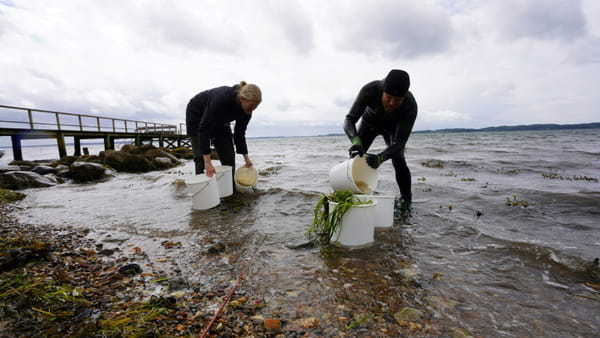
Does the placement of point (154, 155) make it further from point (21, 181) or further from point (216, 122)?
point (216, 122)

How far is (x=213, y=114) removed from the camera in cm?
458

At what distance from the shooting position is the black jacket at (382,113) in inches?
163

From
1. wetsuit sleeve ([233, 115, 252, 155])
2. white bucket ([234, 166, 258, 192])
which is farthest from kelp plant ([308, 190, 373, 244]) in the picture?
white bucket ([234, 166, 258, 192])

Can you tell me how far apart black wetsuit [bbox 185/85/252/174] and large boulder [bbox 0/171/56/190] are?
6.30 m

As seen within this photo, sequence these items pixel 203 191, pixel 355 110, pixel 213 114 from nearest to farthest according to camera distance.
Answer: pixel 355 110 → pixel 213 114 → pixel 203 191

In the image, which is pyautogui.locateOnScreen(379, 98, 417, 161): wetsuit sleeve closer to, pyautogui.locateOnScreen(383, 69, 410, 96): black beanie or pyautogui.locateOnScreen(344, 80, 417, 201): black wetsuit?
pyautogui.locateOnScreen(344, 80, 417, 201): black wetsuit

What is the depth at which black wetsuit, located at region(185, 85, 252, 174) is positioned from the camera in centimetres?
456

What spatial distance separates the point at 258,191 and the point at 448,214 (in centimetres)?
408

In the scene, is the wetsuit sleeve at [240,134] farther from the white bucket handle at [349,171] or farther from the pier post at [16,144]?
the pier post at [16,144]

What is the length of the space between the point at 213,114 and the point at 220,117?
0.15 meters

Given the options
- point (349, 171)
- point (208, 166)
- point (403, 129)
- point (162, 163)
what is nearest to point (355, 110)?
point (403, 129)

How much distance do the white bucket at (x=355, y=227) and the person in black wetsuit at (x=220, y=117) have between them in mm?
2366

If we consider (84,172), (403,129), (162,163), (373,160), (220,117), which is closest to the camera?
(373,160)

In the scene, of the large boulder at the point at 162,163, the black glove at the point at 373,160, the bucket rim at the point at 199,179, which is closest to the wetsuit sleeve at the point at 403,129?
the black glove at the point at 373,160
